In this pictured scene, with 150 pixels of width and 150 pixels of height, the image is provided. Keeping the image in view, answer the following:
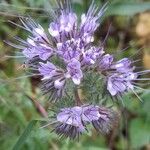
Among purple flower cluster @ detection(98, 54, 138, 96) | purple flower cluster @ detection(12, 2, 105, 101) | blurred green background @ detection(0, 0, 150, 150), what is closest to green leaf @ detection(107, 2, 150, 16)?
blurred green background @ detection(0, 0, 150, 150)

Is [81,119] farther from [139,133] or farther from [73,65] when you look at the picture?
[139,133]

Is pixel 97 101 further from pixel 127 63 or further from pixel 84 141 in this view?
pixel 84 141

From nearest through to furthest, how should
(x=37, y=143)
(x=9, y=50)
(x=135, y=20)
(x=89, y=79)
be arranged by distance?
(x=89, y=79)
(x=37, y=143)
(x=9, y=50)
(x=135, y=20)

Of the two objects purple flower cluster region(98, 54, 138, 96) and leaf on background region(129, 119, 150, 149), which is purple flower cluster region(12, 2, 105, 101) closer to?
purple flower cluster region(98, 54, 138, 96)

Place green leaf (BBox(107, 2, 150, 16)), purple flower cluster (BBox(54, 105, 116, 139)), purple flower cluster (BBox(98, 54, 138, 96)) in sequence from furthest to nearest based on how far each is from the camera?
green leaf (BBox(107, 2, 150, 16))
purple flower cluster (BBox(98, 54, 138, 96))
purple flower cluster (BBox(54, 105, 116, 139))

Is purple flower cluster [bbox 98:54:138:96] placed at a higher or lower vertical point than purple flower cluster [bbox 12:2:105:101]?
lower

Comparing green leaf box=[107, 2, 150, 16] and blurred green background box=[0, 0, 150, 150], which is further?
green leaf box=[107, 2, 150, 16]

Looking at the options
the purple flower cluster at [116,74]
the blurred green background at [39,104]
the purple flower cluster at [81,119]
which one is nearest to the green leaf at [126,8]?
the blurred green background at [39,104]

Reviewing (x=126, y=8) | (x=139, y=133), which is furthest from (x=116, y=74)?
(x=139, y=133)

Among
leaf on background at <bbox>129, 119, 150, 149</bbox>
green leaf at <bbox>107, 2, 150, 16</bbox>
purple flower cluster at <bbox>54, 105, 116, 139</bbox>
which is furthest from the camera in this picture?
leaf on background at <bbox>129, 119, 150, 149</bbox>

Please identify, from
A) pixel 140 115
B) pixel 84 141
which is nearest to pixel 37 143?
pixel 84 141
